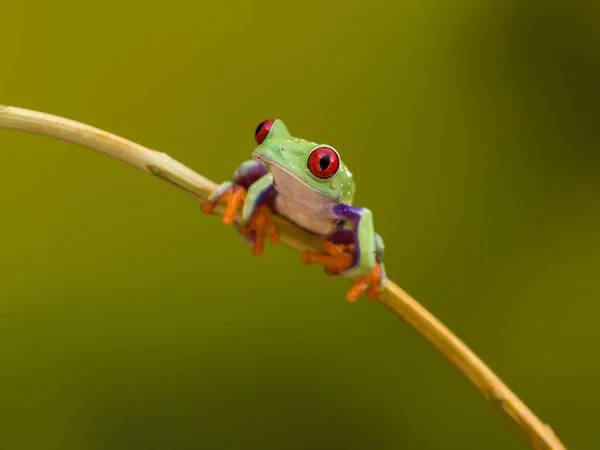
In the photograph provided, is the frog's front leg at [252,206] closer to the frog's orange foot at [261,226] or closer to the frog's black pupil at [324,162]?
the frog's orange foot at [261,226]

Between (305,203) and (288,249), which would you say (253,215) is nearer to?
(305,203)

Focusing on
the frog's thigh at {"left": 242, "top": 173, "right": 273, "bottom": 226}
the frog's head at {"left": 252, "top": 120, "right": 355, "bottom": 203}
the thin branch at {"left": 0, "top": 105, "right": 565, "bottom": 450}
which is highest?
the frog's head at {"left": 252, "top": 120, "right": 355, "bottom": 203}

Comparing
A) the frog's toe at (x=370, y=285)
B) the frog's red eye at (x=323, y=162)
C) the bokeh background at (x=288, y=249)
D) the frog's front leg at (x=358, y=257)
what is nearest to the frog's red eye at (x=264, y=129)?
the frog's red eye at (x=323, y=162)

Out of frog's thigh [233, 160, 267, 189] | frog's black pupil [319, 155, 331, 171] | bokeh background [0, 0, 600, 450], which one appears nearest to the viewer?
frog's black pupil [319, 155, 331, 171]

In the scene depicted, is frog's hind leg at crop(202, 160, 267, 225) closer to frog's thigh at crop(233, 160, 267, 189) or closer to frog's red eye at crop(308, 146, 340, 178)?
frog's thigh at crop(233, 160, 267, 189)

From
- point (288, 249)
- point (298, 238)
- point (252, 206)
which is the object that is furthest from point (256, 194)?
point (288, 249)

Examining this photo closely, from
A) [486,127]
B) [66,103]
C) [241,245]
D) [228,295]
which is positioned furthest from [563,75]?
[66,103]

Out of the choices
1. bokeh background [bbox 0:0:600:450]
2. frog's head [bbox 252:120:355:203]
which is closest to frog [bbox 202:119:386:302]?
frog's head [bbox 252:120:355:203]
